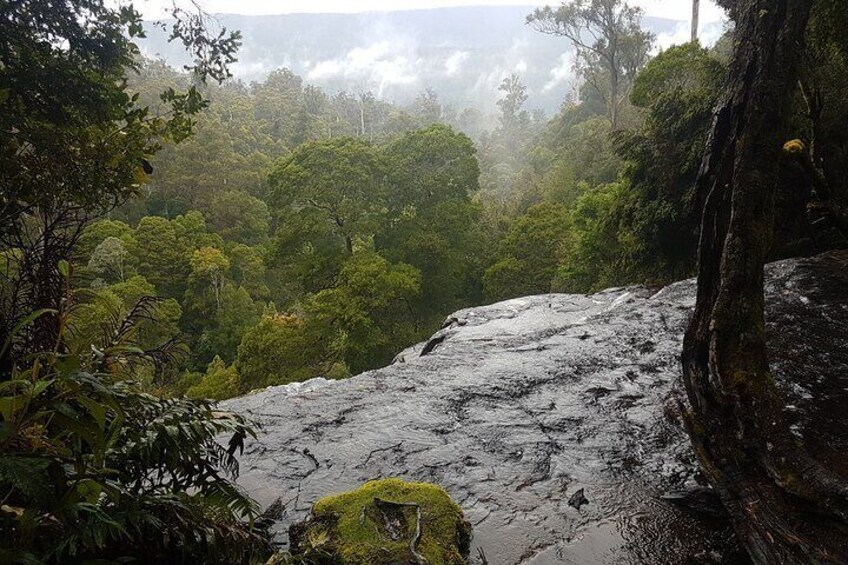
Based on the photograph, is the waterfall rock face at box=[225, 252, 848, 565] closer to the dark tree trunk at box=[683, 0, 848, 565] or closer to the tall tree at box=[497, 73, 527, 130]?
the dark tree trunk at box=[683, 0, 848, 565]

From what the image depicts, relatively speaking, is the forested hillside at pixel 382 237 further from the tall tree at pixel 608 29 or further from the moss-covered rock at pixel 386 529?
the moss-covered rock at pixel 386 529

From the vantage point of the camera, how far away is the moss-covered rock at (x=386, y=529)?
2641 millimetres

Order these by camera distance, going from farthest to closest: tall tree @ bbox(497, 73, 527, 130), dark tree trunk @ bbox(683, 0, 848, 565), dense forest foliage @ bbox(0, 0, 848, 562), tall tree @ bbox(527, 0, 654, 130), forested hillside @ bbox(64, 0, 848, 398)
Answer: tall tree @ bbox(497, 73, 527, 130) → tall tree @ bbox(527, 0, 654, 130) → forested hillside @ bbox(64, 0, 848, 398) → dark tree trunk @ bbox(683, 0, 848, 565) → dense forest foliage @ bbox(0, 0, 848, 562)

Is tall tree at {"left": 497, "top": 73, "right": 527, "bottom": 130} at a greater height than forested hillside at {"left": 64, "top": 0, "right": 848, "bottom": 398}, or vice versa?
tall tree at {"left": 497, "top": 73, "right": 527, "bottom": 130}

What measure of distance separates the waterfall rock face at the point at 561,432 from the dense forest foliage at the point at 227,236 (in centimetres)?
113

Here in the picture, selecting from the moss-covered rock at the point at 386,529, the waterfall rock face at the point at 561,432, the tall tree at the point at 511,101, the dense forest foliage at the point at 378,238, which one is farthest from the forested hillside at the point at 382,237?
the tall tree at the point at 511,101

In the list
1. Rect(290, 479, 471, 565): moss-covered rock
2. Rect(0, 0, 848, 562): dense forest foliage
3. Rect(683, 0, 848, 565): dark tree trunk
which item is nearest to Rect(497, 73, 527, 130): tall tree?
Rect(0, 0, 848, 562): dense forest foliage

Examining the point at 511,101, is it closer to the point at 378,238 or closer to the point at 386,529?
the point at 378,238

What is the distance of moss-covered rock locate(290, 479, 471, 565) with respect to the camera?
8.66 ft

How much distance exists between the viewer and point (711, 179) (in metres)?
3.81

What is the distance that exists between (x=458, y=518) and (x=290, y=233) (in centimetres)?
1626

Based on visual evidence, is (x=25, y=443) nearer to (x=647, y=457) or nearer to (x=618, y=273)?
(x=647, y=457)

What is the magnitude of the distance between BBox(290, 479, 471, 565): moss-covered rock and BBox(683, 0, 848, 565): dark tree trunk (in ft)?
4.99

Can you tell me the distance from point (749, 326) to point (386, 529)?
→ 2.55m
